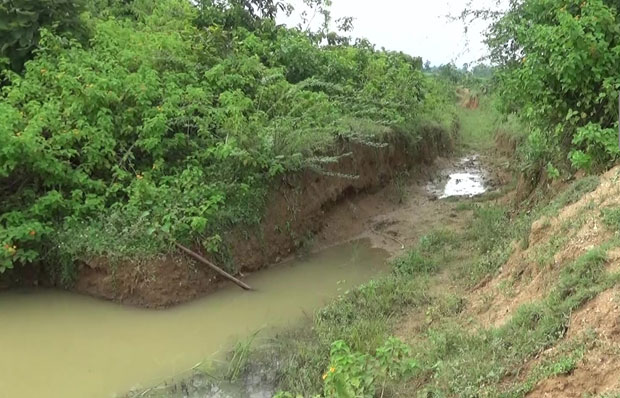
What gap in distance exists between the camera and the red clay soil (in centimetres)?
696

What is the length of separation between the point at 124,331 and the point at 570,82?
223 inches

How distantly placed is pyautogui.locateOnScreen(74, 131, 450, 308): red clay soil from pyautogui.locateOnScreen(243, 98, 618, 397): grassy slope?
1.64 meters

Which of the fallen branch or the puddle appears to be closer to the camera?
the fallen branch

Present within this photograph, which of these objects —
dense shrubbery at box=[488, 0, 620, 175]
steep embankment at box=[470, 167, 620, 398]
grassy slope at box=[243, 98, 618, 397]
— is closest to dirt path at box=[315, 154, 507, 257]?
grassy slope at box=[243, 98, 618, 397]

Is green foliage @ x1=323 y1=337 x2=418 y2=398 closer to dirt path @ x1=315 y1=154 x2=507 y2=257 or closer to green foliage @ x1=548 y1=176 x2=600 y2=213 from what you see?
green foliage @ x1=548 y1=176 x2=600 y2=213

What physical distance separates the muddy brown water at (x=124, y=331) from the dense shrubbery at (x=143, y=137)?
67 centimetres

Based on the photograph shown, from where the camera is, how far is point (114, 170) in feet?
25.4

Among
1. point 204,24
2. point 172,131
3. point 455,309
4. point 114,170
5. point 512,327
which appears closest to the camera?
point 512,327

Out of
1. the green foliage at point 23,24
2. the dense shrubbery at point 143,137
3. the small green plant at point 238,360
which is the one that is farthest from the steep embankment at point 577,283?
the green foliage at point 23,24

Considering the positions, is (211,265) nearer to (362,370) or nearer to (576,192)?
(362,370)

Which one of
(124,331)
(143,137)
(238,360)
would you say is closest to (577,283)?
(238,360)

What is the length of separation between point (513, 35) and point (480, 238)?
3.05 meters

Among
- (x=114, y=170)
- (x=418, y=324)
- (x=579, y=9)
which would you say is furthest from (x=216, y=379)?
(x=579, y=9)

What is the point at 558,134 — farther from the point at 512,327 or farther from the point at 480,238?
the point at 512,327
